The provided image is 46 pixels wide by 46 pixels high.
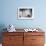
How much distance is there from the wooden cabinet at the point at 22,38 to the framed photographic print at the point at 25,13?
26.5 inches

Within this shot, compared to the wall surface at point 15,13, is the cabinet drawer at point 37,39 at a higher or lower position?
lower

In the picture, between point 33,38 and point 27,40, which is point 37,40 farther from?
point 27,40

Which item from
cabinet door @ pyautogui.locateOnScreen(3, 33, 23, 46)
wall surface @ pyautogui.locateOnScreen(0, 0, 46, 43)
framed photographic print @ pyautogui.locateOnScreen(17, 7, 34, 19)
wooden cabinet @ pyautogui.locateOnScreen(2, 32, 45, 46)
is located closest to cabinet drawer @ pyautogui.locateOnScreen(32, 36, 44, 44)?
wooden cabinet @ pyautogui.locateOnScreen(2, 32, 45, 46)

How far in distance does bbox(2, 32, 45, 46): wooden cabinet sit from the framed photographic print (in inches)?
26.5

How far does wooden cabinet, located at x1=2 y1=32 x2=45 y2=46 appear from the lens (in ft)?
10.9

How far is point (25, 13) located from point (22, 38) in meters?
0.87

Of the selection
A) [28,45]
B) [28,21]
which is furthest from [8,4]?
[28,45]

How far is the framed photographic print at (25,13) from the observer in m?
3.77

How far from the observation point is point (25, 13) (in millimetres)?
3799

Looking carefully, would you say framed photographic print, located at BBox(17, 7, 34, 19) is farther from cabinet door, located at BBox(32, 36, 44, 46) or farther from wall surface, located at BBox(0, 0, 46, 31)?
cabinet door, located at BBox(32, 36, 44, 46)

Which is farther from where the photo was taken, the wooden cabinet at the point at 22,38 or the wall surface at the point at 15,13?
the wall surface at the point at 15,13

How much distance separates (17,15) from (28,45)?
101 centimetres

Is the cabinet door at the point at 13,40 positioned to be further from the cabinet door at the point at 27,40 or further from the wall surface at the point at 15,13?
the wall surface at the point at 15,13

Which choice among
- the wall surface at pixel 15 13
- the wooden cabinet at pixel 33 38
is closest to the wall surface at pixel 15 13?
the wall surface at pixel 15 13
